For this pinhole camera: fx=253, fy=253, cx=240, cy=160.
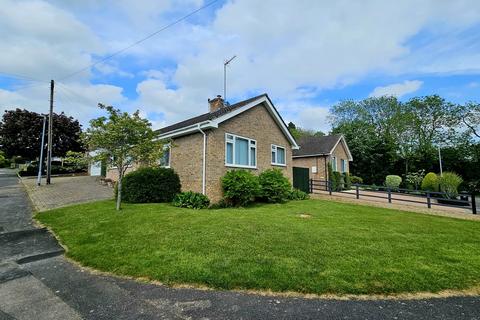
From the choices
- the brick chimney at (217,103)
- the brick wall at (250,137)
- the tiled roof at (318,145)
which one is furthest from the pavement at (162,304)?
the tiled roof at (318,145)

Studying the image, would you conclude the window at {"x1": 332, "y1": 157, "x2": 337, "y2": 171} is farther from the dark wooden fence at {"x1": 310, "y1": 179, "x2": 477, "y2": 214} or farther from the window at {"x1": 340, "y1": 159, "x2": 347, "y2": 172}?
the dark wooden fence at {"x1": 310, "y1": 179, "x2": 477, "y2": 214}

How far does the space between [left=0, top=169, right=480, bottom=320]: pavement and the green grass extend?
300 millimetres

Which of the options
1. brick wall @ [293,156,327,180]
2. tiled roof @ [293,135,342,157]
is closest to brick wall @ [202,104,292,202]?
brick wall @ [293,156,327,180]

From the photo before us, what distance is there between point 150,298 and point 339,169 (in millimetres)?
25056

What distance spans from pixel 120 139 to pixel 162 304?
24.6ft

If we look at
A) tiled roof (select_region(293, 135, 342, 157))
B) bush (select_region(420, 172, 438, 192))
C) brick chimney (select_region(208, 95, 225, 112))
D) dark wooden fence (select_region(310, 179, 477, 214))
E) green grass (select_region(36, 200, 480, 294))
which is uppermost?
brick chimney (select_region(208, 95, 225, 112))

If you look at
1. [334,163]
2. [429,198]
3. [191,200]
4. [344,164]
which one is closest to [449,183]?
[429,198]

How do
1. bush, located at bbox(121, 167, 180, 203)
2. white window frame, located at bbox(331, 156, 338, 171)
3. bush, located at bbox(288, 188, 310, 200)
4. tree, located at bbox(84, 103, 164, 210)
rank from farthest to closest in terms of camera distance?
1. white window frame, located at bbox(331, 156, 338, 171)
2. bush, located at bbox(288, 188, 310, 200)
3. bush, located at bbox(121, 167, 180, 203)
4. tree, located at bbox(84, 103, 164, 210)

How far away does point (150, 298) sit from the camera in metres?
3.70

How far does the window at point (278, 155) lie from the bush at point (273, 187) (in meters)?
2.45

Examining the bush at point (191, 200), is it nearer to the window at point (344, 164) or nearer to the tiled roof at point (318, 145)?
the tiled roof at point (318, 145)

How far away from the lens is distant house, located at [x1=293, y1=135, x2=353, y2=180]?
23.7m

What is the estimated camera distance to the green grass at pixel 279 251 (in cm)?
414

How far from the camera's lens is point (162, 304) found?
3.54 m
